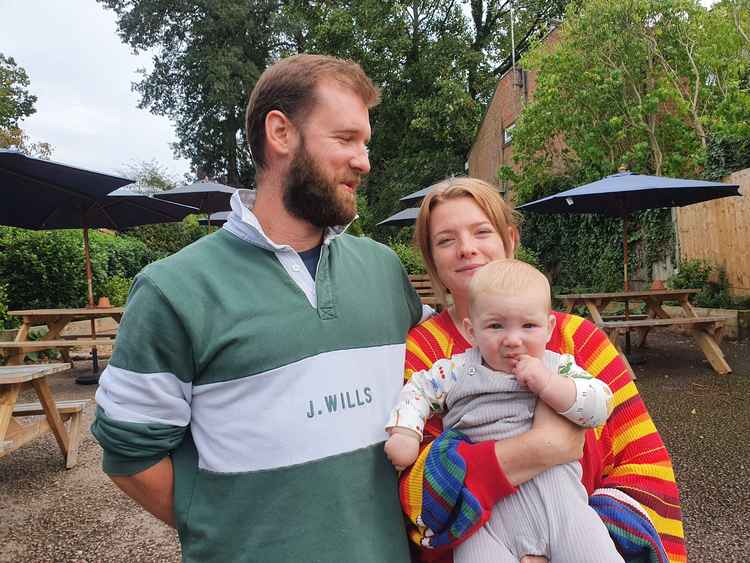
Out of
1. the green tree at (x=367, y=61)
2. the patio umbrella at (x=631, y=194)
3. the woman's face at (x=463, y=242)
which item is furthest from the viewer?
the green tree at (x=367, y=61)

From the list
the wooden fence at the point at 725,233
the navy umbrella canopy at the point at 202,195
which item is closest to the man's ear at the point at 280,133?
the wooden fence at the point at 725,233

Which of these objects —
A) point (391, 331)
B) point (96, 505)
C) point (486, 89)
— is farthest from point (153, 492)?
point (486, 89)

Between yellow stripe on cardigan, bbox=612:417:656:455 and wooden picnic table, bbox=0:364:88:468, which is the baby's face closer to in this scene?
yellow stripe on cardigan, bbox=612:417:656:455

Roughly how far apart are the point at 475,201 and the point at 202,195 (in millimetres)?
10807

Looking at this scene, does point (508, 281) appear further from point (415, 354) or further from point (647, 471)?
point (647, 471)

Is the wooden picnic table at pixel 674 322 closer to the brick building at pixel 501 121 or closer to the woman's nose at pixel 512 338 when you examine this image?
the woman's nose at pixel 512 338

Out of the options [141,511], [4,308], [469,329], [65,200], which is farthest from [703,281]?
[4,308]

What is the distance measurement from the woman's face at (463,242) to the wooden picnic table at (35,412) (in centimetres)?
321

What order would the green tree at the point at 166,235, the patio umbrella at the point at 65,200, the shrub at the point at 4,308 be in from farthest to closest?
the green tree at the point at 166,235
the shrub at the point at 4,308
the patio umbrella at the point at 65,200

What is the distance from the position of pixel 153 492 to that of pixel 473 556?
77 centimetres

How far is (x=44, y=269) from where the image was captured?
31.2ft

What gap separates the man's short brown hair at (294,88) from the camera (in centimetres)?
158

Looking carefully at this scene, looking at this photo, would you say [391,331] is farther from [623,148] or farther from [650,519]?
[623,148]

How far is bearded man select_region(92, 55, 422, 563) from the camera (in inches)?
50.3
